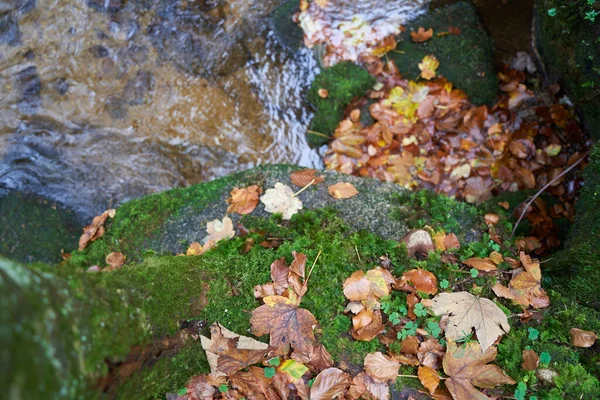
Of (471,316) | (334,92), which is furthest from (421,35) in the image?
(471,316)

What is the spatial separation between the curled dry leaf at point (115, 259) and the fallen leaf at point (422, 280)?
1.96m

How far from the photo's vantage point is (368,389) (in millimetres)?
1963

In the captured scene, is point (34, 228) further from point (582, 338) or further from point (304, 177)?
point (582, 338)

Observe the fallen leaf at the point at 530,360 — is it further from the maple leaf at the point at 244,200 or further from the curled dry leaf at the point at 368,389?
the maple leaf at the point at 244,200

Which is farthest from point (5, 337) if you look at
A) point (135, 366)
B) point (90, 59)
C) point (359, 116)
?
point (90, 59)

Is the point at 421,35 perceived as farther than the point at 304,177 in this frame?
Yes

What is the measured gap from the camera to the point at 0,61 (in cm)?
439

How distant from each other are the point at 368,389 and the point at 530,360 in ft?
2.62

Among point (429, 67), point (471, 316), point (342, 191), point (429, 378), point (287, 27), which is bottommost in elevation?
point (429, 378)

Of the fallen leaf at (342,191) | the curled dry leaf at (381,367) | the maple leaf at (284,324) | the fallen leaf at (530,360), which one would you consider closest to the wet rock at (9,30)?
the fallen leaf at (342,191)

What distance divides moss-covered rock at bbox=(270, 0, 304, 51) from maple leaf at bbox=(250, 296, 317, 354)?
3.54m

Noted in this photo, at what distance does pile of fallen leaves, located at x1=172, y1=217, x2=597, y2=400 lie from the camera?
77.0 inches

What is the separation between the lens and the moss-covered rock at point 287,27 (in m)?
4.75

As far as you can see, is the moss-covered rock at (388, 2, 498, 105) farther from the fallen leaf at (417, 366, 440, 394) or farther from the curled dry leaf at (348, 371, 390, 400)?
the curled dry leaf at (348, 371, 390, 400)
